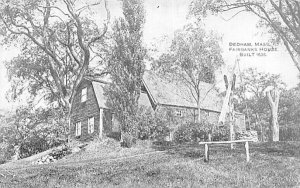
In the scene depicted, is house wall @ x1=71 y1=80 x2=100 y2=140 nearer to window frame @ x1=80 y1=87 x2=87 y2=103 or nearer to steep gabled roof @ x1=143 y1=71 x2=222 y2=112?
window frame @ x1=80 y1=87 x2=87 y2=103

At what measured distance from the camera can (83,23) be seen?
30891mm

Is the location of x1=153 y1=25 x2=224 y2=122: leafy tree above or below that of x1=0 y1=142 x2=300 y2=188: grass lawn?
above

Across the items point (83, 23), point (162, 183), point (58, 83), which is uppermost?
point (83, 23)

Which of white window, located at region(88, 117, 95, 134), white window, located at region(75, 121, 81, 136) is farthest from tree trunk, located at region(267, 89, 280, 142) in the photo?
white window, located at region(75, 121, 81, 136)

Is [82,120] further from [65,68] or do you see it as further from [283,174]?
[283,174]

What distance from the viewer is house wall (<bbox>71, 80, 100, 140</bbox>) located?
30720mm

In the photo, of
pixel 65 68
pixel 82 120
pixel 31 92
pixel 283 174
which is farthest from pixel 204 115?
pixel 283 174

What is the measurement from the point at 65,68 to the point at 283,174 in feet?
101

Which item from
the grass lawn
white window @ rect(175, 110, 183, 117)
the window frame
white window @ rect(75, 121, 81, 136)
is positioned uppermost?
the window frame

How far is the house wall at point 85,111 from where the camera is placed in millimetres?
30720

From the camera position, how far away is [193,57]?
34594 mm

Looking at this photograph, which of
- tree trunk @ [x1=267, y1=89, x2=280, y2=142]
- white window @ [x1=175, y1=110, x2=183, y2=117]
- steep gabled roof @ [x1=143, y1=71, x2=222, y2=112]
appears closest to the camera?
tree trunk @ [x1=267, y1=89, x2=280, y2=142]

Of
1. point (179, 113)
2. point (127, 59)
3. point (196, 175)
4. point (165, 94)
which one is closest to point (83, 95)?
point (165, 94)

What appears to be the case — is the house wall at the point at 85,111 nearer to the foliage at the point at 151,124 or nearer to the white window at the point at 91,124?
the white window at the point at 91,124
